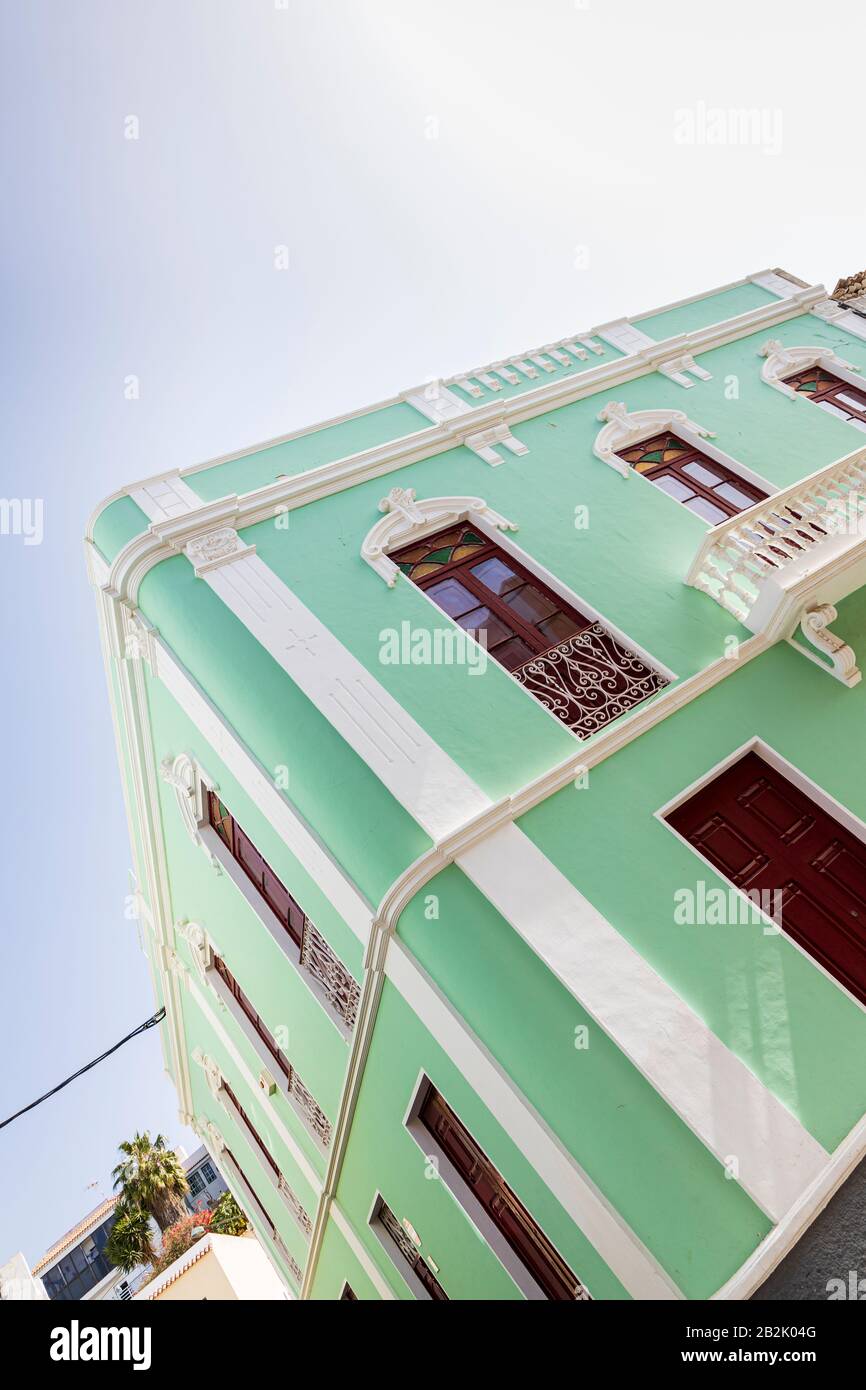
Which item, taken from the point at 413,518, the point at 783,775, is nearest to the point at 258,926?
the point at 413,518

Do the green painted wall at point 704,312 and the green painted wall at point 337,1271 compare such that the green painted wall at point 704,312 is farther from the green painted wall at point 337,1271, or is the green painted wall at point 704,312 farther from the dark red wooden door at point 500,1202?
the green painted wall at point 337,1271

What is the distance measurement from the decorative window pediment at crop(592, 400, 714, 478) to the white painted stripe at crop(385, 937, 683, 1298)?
258 inches

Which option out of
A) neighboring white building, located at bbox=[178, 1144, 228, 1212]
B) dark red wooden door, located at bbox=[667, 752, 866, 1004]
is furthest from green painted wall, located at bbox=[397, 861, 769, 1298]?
neighboring white building, located at bbox=[178, 1144, 228, 1212]

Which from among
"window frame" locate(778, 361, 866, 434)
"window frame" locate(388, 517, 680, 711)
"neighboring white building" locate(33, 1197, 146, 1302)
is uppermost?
"neighboring white building" locate(33, 1197, 146, 1302)

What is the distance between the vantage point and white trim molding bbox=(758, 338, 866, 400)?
11.1 meters

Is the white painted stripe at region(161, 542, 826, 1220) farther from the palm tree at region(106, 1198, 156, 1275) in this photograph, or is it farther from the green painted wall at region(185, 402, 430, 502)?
the palm tree at region(106, 1198, 156, 1275)

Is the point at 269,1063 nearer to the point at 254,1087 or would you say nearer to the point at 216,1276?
the point at 254,1087

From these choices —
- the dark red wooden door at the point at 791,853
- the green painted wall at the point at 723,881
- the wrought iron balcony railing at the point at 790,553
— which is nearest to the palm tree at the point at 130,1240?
the green painted wall at the point at 723,881

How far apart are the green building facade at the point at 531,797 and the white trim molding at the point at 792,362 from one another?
60 mm

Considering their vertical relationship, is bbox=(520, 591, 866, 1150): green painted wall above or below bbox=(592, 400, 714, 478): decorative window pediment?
below

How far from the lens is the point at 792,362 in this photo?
11.4 meters

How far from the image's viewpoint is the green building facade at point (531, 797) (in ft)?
17.9
